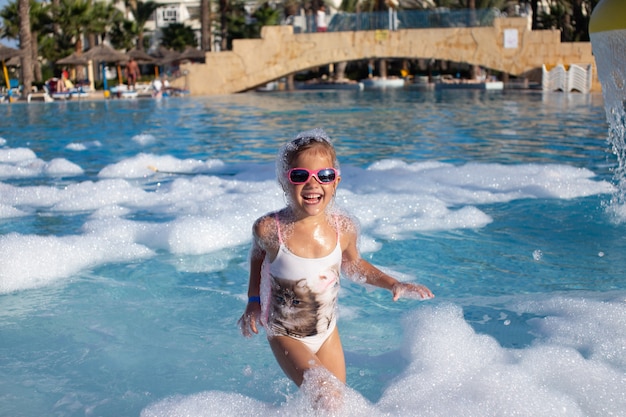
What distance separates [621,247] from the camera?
555 cm

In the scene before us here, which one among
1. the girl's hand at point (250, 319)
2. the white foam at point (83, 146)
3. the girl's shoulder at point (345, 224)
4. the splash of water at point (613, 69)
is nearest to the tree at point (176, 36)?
the white foam at point (83, 146)

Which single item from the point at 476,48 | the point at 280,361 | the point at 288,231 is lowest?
the point at 280,361

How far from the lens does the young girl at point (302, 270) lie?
9.23ft

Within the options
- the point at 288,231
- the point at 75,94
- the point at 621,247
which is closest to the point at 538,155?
the point at 621,247

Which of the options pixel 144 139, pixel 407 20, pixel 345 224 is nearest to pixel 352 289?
pixel 345 224

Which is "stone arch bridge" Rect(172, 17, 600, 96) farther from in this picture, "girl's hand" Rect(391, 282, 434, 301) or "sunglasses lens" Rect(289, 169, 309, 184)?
"sunglasses lens" Rect(289, 169, 309, 184)

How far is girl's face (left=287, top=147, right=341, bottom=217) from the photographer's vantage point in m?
2.77

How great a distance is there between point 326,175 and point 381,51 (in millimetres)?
28521

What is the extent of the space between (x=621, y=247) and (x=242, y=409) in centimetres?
382

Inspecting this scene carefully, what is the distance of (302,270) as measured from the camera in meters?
2.90

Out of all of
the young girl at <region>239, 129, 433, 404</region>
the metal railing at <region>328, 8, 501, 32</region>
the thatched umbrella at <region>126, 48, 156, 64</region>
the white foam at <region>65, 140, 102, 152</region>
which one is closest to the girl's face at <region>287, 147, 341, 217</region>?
the young girl at <region>239, 129, 433, 404</region>

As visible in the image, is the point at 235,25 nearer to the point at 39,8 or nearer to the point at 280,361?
the point at 39,8

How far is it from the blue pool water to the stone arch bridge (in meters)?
19.4

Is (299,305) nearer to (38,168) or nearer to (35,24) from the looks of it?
(38,168)
